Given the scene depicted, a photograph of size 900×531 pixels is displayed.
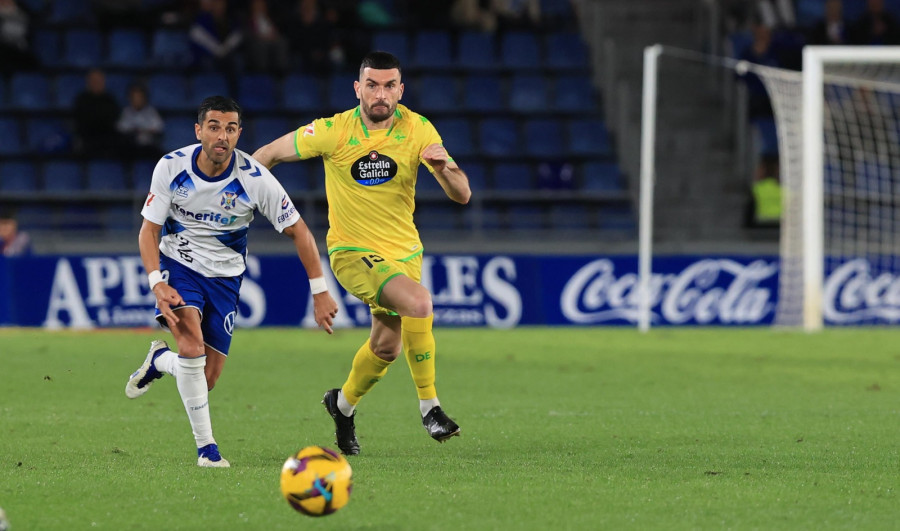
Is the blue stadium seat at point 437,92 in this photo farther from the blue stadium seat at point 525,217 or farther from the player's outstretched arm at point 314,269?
the player's outstretched arm at point 314,269

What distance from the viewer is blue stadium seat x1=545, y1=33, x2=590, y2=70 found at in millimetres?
22453

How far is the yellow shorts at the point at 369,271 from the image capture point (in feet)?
25.5

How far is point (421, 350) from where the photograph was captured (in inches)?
305

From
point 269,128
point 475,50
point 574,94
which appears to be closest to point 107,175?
point 269,128

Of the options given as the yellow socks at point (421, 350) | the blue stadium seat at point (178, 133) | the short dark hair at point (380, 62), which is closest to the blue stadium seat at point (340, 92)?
the blue stadium seat at point (178, 133)

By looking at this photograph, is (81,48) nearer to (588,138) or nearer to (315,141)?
(588,138)

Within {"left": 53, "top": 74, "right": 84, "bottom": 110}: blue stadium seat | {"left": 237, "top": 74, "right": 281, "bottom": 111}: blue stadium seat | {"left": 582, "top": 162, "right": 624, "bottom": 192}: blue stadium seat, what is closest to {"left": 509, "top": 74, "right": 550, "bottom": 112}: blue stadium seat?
{"left": 582, "top": 162, "right": 624, "bottom": 192}: blue stadium seat

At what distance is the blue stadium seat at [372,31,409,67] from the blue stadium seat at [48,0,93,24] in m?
4.68

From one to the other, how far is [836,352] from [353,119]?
8492mm

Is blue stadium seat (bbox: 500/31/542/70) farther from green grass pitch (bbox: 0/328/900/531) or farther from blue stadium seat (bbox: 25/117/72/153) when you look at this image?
green grass pitch (bbox: 0/328/900/531)

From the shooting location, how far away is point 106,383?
11.6m

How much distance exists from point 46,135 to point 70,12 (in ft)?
9.62

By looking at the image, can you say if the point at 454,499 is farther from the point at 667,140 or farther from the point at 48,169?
the point at 667,140

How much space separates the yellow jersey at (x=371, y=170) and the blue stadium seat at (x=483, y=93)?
1380 centimetres
